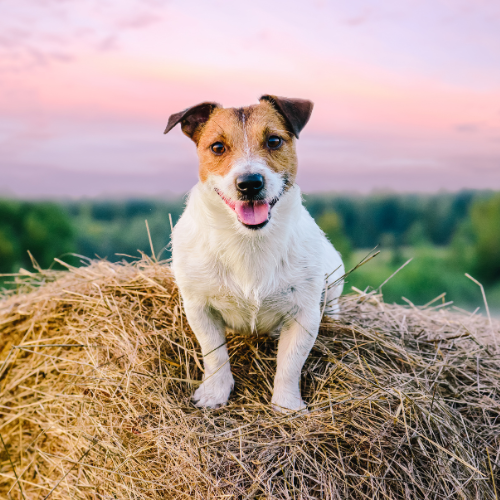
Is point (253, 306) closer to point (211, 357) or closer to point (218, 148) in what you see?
point (211, 357)

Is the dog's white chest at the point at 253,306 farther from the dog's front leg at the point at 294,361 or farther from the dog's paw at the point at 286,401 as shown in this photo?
the dog's paw at the point at 286,401

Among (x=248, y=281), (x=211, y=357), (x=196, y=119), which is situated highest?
(x=196, y=119)

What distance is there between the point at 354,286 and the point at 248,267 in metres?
1.80

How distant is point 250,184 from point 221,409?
148 centimetres

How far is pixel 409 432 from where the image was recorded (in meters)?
2.70

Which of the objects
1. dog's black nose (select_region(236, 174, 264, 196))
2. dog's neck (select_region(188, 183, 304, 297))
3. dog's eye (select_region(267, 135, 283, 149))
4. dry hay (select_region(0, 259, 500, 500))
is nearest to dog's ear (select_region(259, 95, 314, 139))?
dog's eye (select_region(267, 135, 283, 149))

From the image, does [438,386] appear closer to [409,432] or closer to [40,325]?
[409,432]

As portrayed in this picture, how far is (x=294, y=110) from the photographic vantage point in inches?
110

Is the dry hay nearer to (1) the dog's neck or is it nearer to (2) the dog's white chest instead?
(2) the dog's white chest

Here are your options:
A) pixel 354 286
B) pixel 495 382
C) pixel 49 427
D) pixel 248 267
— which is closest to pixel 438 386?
pixel 495 382

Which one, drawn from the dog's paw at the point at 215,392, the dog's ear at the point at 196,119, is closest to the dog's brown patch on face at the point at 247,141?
the dog's ear at the point at 196,119

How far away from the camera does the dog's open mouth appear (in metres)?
2.54

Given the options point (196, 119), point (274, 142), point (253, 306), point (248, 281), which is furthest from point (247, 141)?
point (253, 306)

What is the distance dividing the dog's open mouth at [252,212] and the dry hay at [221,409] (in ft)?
3.55
